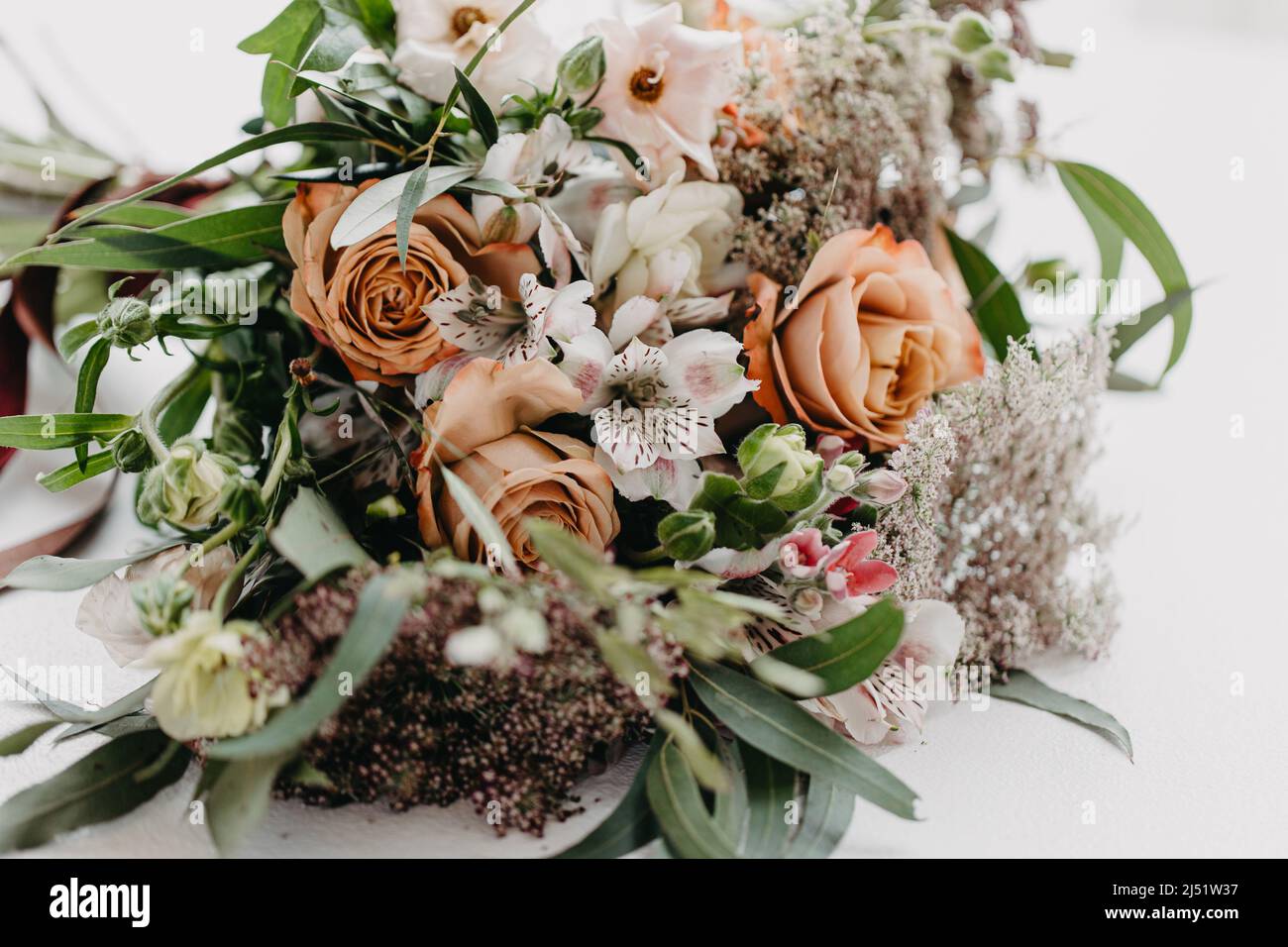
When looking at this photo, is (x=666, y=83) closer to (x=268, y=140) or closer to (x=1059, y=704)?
(x=268, y=140)

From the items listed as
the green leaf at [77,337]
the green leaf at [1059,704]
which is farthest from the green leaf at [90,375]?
the green leaf at [1059,704]

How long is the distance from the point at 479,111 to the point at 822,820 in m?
0.40

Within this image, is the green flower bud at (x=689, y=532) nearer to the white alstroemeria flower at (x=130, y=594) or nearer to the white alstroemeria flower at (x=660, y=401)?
the white alstroemeria flower at (x=660, y=401)

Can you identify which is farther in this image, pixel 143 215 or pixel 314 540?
pixel 143 215

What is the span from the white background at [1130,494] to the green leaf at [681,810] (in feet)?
0.19

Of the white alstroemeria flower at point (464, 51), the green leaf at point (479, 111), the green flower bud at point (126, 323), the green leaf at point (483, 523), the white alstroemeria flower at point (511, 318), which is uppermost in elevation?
the white alstroemeria flower at point (464, 51)

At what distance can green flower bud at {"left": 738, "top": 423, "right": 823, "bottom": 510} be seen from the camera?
0.50m

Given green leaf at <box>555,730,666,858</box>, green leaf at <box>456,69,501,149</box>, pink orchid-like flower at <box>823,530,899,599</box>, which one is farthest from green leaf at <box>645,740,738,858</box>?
green leaf at <box>456,69,501,149</box>

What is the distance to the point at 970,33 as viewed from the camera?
0.73 m

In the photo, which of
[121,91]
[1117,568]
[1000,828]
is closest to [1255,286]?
[1117,568]

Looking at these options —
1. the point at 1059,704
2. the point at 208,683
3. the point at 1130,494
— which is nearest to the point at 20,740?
the point at 208,683

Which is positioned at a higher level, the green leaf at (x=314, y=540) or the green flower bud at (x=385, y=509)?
the green leaf at (x=314, y=540)

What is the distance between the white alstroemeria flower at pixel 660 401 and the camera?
54cm
